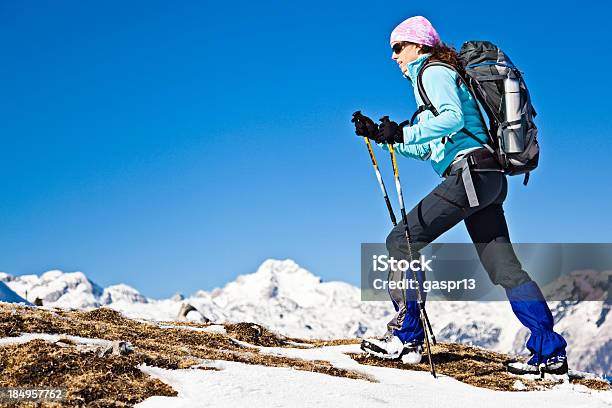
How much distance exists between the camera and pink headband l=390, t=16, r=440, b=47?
8.69 metres

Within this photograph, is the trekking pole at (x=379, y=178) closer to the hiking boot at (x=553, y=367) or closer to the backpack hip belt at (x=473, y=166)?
the backpack hip belt at (x=473, y=166)

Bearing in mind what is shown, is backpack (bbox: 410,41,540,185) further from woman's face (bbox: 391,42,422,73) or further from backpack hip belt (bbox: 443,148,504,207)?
woman's face (bbox: 391,42,422,73)

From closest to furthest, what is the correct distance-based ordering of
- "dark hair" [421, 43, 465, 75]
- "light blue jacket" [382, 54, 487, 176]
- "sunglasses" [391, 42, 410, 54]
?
"light blue jacket" [382, 54, 487, 176] < "dark hair" [421, 43, 465, 75] < "sunglasses" [391, 42, 410, 54]

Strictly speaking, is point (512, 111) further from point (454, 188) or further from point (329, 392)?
point (329, 392)

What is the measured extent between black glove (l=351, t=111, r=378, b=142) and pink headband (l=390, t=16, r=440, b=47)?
96cm

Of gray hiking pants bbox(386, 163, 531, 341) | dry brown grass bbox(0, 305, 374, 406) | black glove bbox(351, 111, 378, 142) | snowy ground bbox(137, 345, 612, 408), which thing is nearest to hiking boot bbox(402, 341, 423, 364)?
gray hiking pants bbox(386, 163, 531, 341)

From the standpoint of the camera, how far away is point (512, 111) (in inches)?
320

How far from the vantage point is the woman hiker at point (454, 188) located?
8.27 meters

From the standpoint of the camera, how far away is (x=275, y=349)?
10.4 meters

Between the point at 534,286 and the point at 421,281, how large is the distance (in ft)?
4.28

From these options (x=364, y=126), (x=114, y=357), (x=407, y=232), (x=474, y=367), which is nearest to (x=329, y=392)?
(x=114, y=357)

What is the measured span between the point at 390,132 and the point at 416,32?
1224mm

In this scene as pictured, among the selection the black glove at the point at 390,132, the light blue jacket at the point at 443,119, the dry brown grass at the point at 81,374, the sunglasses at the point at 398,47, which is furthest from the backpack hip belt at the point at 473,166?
the dry brown grass at the point at 81,374

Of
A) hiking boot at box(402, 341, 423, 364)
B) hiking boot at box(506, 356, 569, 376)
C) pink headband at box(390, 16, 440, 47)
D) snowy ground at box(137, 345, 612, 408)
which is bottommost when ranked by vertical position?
snowy ground at box(137, 345, 612, 408)
